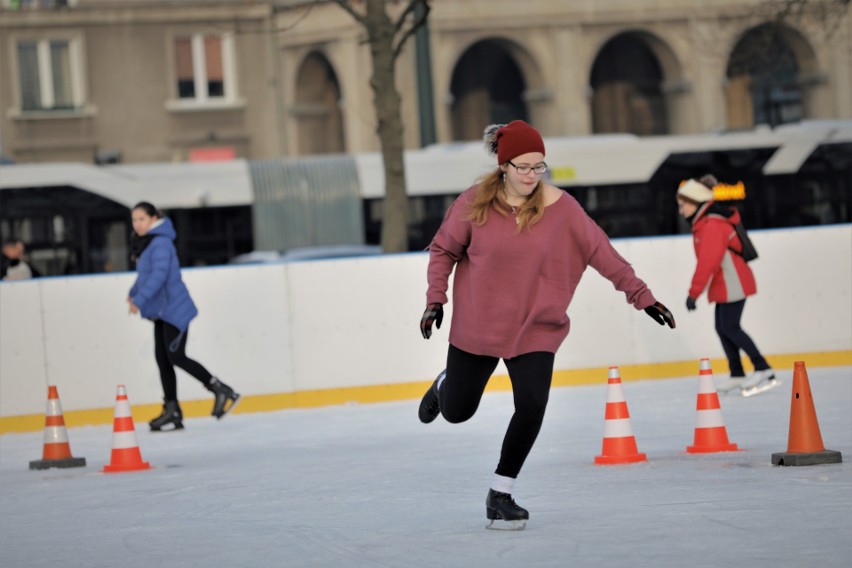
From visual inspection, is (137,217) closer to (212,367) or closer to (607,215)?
(212,367)

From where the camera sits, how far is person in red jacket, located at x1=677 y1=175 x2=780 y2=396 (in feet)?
45.6

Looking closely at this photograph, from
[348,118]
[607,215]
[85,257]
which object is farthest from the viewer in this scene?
[348,118]

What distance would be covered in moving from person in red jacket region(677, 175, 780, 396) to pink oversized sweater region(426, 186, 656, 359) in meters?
6.20

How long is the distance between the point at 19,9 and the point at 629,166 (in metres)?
16.5

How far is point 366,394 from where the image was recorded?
53.0 ft

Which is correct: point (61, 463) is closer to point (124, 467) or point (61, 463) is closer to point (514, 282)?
point (124, 467)

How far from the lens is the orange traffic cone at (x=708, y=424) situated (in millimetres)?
10250

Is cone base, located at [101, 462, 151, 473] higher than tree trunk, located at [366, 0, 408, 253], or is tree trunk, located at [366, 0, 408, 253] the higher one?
tree trunk, located at [366, 0, 408, 253]

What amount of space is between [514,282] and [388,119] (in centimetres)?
1433

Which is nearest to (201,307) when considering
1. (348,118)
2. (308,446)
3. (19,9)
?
(308,446)

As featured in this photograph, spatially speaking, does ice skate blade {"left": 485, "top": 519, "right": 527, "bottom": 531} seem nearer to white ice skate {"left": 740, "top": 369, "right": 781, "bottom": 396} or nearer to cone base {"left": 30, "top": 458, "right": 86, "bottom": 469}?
cone base {"left": 30, "top": 458, "right": 86, "bottom": 469}

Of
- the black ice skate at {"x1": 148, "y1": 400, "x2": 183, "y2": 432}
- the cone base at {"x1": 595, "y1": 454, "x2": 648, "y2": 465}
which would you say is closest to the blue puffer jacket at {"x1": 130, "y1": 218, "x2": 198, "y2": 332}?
the black ice skate at {"x1": 148, "y1": 400, "x2": 183, "y2": 432}

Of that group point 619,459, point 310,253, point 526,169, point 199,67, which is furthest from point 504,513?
point 199,67

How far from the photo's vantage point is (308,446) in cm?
1256
